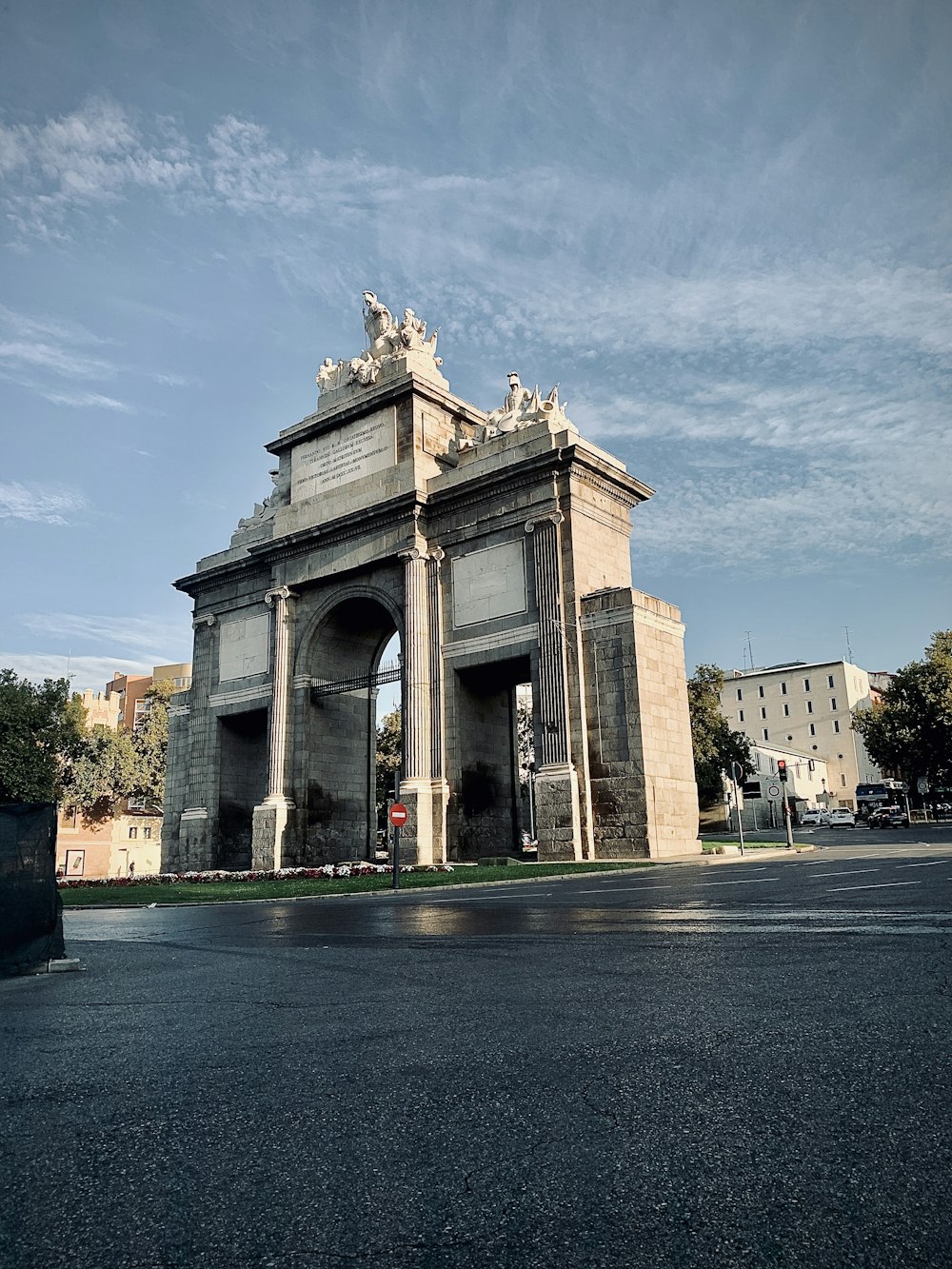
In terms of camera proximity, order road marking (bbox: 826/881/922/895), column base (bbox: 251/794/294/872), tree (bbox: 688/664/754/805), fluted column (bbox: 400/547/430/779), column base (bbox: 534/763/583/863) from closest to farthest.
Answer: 1. road marking (bbox: 826/881/922/895)
2. column base (bbox: 534/763/583/863)
3. fluted column (bbox: 400/547/430/779)
4. column base (bbox: 251/794/294/872)
5. tree (bbox: 688/664/754/805)

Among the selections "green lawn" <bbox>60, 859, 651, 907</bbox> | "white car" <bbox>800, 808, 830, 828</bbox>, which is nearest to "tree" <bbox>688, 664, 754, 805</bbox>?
"white car" <bbox>800, 808, 830, 828</bbox>

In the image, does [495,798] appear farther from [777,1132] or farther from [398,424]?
[777,1132]

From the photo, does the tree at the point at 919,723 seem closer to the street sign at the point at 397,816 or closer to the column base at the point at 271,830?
the column base at the point at 271,830

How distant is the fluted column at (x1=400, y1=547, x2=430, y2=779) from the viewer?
A: 31.0 meters

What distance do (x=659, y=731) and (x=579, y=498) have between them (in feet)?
24.6

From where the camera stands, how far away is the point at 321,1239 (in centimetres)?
212

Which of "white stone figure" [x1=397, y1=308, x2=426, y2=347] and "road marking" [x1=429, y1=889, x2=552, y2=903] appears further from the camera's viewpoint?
"white stone figure" [x1=397, y1=308, x2=426, y2=347]

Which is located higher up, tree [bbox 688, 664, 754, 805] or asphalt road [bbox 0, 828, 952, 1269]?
tree [bbox 688, 664, 754, 805]

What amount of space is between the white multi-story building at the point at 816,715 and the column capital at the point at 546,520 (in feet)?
203

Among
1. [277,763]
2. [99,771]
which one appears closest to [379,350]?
[277,763]

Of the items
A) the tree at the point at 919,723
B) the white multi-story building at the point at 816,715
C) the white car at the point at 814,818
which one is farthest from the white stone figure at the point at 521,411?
the white multi-story building at the point at 816,715

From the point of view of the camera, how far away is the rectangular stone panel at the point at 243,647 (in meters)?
37.6

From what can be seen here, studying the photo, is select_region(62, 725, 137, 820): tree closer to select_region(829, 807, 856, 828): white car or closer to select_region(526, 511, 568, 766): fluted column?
select_region(526, 511, 568, 766): fluted column

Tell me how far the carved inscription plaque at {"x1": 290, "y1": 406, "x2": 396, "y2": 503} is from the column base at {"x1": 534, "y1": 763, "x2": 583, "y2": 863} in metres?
13.0
